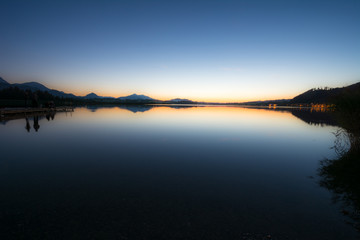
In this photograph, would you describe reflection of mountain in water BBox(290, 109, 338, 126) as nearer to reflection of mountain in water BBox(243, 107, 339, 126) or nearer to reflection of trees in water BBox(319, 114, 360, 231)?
reflection of mountain in water BBox(243, 107, 339, 126)

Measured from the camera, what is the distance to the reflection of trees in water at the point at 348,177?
217 inches

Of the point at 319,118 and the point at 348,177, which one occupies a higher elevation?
the point at 319,118

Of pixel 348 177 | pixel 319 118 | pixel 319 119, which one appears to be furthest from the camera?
pixel 319 118

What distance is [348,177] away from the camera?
7.70 m

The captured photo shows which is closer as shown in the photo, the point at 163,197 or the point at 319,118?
the point at 163,197

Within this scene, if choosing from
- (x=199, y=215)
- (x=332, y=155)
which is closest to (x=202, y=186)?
(x=199, y=215)

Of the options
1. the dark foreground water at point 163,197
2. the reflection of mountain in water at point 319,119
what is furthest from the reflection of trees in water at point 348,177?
the reflection of mountain in water at point 319,119

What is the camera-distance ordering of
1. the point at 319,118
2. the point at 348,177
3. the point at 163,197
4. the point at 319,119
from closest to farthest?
1. the point at 163,197
2. the point at 348,177
3. the point at 319,119
4. the point at 319,118

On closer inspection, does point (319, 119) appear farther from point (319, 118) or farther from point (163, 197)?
point (163, 197)

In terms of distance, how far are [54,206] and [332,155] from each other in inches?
620

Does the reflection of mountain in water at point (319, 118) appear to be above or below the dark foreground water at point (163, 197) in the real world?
above

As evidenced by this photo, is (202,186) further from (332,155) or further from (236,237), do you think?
(332,155)

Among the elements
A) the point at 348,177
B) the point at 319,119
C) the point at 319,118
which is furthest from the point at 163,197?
the point at 319,118

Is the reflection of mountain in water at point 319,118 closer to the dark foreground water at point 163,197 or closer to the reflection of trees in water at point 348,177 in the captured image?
the reflection of trees in water at point 348,177
